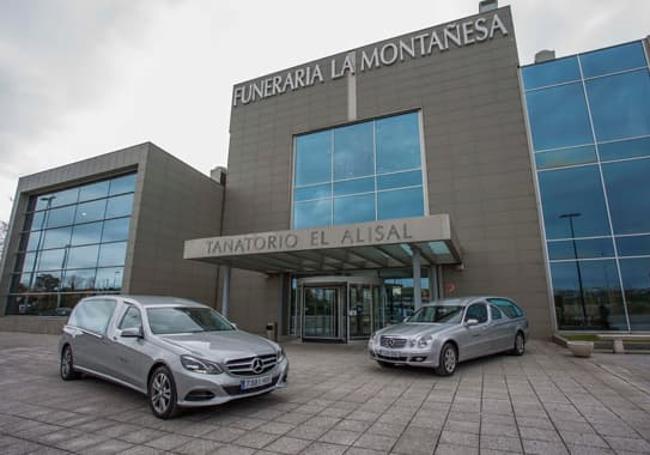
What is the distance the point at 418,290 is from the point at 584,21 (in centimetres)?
1140

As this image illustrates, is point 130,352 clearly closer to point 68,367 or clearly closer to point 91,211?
point 68,367

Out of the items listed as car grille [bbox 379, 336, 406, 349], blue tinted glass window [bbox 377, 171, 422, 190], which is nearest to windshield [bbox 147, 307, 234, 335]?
car grille [bbox 379, 336, 406, 349]

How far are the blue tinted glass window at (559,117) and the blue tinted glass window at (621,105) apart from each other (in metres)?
0.40

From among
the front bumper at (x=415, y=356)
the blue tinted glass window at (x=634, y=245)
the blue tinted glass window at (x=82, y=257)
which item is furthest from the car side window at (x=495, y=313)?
the blue tinted glass window at (x=82, y=257)

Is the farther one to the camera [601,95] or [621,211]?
[601,95]

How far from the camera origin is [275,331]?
1359cm

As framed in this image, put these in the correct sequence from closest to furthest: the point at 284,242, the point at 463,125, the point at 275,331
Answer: the point at 284,242 → the point at 275,331 → the point at 463,125

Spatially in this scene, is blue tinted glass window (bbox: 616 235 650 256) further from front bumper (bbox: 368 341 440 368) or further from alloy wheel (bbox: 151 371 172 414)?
alloy wheel (bbox: 151 371 172 414)

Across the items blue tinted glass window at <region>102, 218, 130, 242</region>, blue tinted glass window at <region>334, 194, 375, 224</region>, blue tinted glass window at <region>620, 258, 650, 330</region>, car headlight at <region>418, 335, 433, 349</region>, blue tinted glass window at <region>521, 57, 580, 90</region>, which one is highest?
blue tinted glass window at <region>521, 57, 580, 90</region>

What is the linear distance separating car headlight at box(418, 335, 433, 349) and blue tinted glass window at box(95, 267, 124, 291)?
13.3m

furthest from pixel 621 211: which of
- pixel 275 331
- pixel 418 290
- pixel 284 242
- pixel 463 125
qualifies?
pixel 275 331

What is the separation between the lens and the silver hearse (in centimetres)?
432

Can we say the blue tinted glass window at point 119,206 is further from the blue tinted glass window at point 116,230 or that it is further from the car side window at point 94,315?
the car side window at point 94,315

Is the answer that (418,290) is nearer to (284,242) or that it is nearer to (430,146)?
(284,242)
